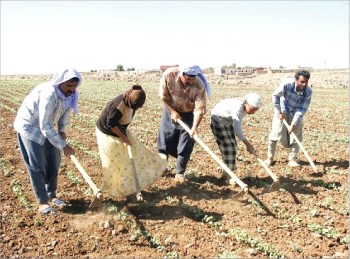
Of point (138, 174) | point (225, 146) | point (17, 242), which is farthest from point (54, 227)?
point (225, 146)

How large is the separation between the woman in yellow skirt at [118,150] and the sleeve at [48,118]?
634mm

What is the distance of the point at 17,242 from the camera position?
3.70 m

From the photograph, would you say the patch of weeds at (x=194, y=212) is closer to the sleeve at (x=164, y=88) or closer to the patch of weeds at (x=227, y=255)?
the patch of weeds at (x=227, y=255)

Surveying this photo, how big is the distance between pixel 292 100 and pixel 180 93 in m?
2.09

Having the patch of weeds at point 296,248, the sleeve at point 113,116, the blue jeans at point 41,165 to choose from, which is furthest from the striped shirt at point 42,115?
the patch of weeds at point 296,248

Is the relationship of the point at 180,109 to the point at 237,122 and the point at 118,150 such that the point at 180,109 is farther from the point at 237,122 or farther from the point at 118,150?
the point at 118,150

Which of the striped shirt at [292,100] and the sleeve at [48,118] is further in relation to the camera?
the striped shirt at [292,100]

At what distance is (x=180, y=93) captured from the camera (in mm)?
4973

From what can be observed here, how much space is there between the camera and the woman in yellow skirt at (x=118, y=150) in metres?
4.22

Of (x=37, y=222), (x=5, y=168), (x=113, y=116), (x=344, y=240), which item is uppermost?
(x=113, y=116)

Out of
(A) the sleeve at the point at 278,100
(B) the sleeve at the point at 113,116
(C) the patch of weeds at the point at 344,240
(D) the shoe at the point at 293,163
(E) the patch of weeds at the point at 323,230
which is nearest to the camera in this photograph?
(C) the patch of weeds at the point at 344,240

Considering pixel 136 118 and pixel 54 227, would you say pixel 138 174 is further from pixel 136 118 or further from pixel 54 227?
pixel 136 118

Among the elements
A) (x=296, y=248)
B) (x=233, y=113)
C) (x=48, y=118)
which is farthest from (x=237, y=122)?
(x=48, y=118)

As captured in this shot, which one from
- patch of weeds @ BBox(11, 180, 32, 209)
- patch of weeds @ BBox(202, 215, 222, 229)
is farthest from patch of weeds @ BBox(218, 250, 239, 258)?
patch of weeds @ BBox(11, 180, 32, 209)
